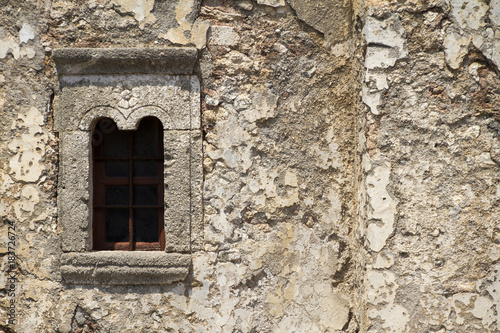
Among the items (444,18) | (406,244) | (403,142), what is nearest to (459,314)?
(406,244)

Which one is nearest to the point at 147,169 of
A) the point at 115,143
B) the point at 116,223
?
the point at 115,143

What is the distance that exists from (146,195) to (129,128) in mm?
475

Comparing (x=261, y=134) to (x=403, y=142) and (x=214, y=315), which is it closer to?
(x=403, y=142)

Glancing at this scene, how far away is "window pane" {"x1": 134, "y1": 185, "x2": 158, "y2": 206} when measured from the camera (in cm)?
306

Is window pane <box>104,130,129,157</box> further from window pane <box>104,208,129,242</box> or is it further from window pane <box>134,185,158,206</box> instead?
window pane <box>104,208,129,242</box>

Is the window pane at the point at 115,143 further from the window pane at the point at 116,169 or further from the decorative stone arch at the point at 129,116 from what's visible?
the decorative stone arch at the point at 129,116

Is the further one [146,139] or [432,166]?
[146,139]

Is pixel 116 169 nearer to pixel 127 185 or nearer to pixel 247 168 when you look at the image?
pixel 127 185

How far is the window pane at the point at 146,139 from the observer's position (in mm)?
3061

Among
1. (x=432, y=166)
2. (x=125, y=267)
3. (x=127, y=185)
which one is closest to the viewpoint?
(x=432, y=166)

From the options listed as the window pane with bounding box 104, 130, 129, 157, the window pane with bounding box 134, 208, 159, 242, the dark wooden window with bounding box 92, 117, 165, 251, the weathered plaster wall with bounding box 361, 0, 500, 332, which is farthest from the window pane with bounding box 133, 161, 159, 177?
the weathered plaster wall with bounding box 361, 0, 500, 332

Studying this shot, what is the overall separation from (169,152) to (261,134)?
0.61 m

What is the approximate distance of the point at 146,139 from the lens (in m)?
3.07

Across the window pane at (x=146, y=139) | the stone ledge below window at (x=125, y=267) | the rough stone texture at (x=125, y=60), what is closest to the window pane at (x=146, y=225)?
the stone ledge below window at (x=125, y=267)
